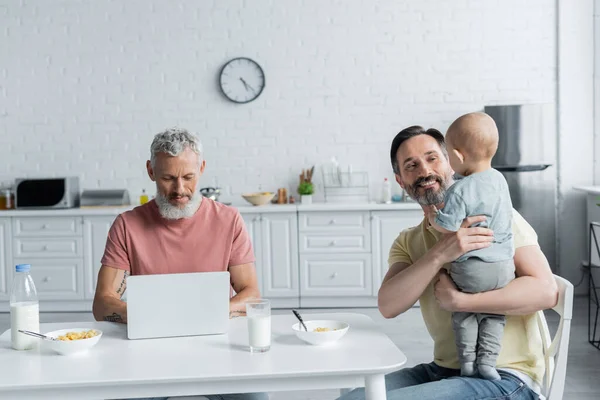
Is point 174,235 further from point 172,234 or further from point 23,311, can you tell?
Answer: point 23,311

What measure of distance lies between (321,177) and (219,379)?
4169 mm

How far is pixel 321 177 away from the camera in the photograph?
5.75m

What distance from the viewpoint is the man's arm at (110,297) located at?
2.29 meters

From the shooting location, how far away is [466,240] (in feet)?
6.06

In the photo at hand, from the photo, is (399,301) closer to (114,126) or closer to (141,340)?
(141,340)

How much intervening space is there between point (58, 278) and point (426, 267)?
4138 mm

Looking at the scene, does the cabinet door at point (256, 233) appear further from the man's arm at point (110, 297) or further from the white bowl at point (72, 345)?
the white bowl at point (72, 345)

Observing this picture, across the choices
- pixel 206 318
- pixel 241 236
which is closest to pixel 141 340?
pixel 206 318

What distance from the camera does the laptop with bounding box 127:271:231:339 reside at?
1.89m

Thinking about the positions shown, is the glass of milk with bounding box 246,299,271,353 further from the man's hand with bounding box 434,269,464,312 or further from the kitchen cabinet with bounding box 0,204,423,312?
the kitchen cabinet with bounding box 0,204,423,312

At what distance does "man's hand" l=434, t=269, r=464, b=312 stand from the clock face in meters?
4.01

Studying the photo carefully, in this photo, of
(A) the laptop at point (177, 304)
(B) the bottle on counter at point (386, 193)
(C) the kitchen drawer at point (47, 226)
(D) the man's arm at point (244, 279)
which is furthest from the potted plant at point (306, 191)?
(A) the laptop at point (177, 304)

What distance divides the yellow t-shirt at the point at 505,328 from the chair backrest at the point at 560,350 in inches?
1.1

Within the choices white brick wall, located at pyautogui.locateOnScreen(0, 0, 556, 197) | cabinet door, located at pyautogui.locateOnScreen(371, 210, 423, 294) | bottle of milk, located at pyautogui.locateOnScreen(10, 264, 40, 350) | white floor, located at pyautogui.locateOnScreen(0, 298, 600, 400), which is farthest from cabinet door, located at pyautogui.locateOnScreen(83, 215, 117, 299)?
bottle of milk, located at pyautogui.locateOnScreen(10, 264, 40, 350)
